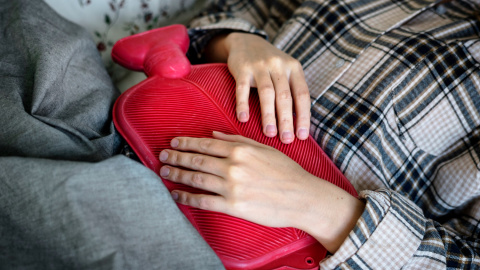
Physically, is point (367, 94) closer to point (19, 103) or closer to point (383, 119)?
point (383, 119)

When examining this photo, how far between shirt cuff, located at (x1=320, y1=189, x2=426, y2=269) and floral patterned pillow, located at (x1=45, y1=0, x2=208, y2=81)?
30.3 inches

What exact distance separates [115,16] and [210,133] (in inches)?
22.7

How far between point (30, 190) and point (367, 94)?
24.5 inches

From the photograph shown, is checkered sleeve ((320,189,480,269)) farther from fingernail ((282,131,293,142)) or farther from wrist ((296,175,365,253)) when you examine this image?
fingernail ((282,131,293,142))

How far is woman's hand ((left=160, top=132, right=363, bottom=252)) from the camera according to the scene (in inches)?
21.8

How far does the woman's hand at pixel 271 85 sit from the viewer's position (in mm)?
653

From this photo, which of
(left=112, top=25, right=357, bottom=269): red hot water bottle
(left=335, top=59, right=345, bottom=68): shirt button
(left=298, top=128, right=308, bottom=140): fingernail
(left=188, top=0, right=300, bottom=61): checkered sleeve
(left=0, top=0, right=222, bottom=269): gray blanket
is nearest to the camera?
(left=0, top=0, right=222, bottom=269): gray blanket

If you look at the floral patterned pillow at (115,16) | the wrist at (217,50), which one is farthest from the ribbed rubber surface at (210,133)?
the floral patterned pillow at (115,16)

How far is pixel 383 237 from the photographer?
61cm

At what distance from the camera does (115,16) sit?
1003 mm

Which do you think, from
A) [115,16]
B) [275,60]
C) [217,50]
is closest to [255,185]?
[275,60]

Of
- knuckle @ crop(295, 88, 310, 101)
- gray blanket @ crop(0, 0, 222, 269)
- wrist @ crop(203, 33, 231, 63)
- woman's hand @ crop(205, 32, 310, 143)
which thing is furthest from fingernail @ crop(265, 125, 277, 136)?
wrist @ crop(203, 33, 231, 63)

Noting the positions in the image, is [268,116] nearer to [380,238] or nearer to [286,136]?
[286,136]

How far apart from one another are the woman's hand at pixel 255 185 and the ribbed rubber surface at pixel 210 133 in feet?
0.07
